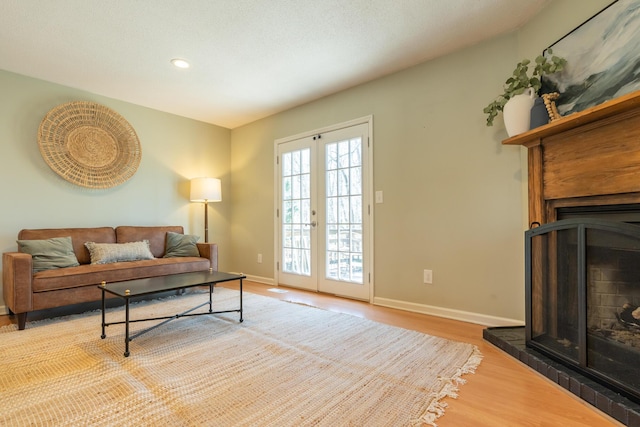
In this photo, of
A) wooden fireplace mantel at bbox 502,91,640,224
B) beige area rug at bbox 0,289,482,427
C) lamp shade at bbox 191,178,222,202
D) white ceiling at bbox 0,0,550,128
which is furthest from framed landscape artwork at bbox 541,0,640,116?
lamp shade at bbox 191,178,222,202

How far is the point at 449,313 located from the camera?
271cm

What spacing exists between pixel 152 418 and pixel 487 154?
8.98ft

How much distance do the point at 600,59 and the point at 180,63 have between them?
3.11m

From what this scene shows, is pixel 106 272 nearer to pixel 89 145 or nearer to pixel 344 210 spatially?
pixel 89 145

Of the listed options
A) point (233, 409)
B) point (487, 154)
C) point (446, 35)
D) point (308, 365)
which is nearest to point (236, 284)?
point (308, 365)

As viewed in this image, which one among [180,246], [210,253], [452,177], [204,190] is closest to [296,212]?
[210,253]

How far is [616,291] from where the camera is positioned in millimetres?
1477

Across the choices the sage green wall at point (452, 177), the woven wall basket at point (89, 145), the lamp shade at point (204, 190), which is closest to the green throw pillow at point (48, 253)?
the woven wall basket at point (89, 145)

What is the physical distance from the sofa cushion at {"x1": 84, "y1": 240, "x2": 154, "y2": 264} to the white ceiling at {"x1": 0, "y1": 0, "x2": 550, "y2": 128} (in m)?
1.70

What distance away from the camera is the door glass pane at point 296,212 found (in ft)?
12.7

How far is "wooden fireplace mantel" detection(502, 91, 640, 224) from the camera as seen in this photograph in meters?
1.49

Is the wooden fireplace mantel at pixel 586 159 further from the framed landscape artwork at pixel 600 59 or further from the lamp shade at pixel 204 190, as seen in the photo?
the lamp shade at pixel 204 190

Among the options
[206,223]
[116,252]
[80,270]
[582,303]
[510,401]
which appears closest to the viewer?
[510,401]

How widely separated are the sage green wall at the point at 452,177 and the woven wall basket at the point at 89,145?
255 cm
